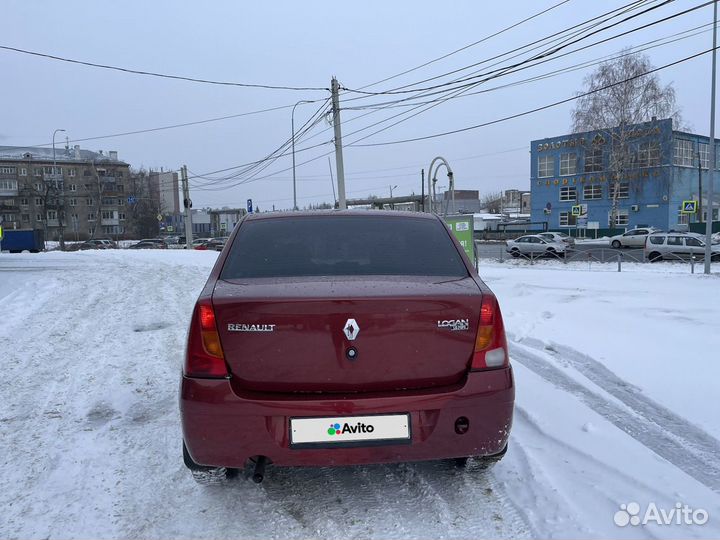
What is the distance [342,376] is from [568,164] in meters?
58.4

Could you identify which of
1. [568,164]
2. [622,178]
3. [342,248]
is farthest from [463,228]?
[568,164]

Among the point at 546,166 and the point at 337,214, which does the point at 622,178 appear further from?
the point at 337,214

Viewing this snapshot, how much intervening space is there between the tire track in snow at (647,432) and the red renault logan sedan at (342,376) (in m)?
1.31

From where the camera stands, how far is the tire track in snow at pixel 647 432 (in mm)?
3090

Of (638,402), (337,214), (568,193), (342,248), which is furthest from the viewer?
(568,193)

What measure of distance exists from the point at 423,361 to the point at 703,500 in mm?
1645

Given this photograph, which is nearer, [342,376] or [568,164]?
[342,376]

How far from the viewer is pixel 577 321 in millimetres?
7359

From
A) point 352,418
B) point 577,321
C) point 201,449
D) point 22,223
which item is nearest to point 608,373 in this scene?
point 577,321

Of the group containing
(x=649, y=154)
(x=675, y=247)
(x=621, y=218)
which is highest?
(x=649, y=154)

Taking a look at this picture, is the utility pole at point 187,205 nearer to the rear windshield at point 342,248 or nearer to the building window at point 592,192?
the rear windshield at point 342,248

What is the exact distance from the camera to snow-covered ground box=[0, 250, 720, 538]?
2.62m

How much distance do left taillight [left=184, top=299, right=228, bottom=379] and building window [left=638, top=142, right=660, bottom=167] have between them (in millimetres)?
48648

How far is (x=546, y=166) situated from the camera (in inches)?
2285
